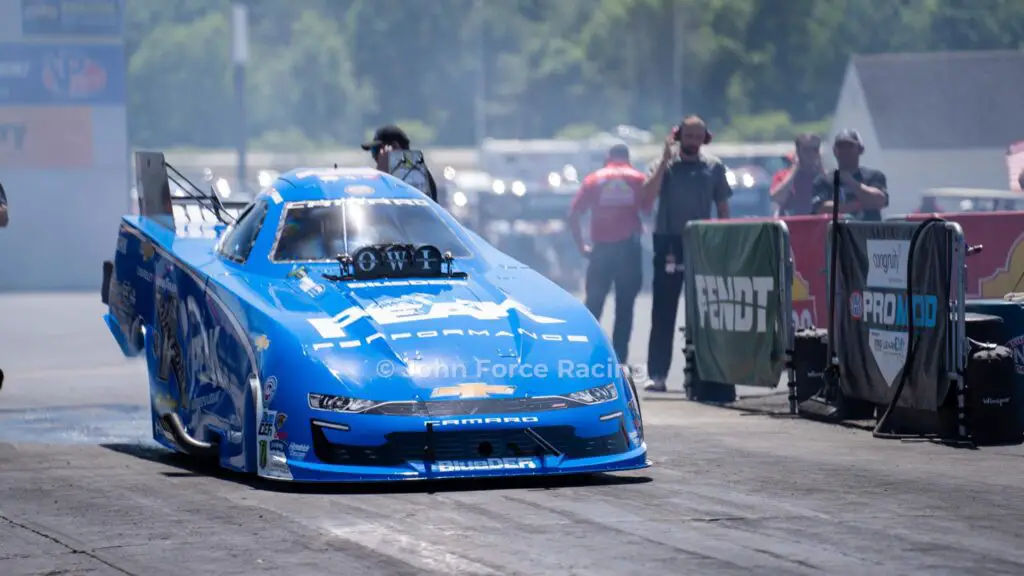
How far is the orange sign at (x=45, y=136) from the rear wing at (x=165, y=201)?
37221 millimetres

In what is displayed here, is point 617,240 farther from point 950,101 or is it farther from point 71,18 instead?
point 950,101

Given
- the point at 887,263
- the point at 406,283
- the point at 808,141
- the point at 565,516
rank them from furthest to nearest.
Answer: the point at 808,141
the point at 887,263
the point at 406,283
the point at 565,516

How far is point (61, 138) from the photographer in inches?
1898

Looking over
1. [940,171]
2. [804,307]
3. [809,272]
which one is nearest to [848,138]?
[809,272]

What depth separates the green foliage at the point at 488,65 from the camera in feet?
333

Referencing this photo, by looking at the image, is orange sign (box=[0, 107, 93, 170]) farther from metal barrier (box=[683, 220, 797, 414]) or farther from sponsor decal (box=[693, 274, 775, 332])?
sponsor decal (box=[693, 274, 775, 332])

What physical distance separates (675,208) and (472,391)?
7076 mm

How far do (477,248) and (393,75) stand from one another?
391ft

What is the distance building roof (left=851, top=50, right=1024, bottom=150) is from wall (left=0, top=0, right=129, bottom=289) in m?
26.7

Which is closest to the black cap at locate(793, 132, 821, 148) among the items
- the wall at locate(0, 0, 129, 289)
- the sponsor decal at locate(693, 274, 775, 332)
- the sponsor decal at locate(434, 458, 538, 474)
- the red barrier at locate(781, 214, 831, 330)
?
the red barrier at locate(781, 214, 831, 330)

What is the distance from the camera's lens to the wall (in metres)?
47.0

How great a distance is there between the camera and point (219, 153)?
106 metres

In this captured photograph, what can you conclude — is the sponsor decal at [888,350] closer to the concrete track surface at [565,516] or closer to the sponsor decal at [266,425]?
the concrete track surface at [565,516]

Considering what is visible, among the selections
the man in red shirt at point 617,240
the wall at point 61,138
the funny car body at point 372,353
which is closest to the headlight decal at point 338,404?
the funny car body at point 372,353
